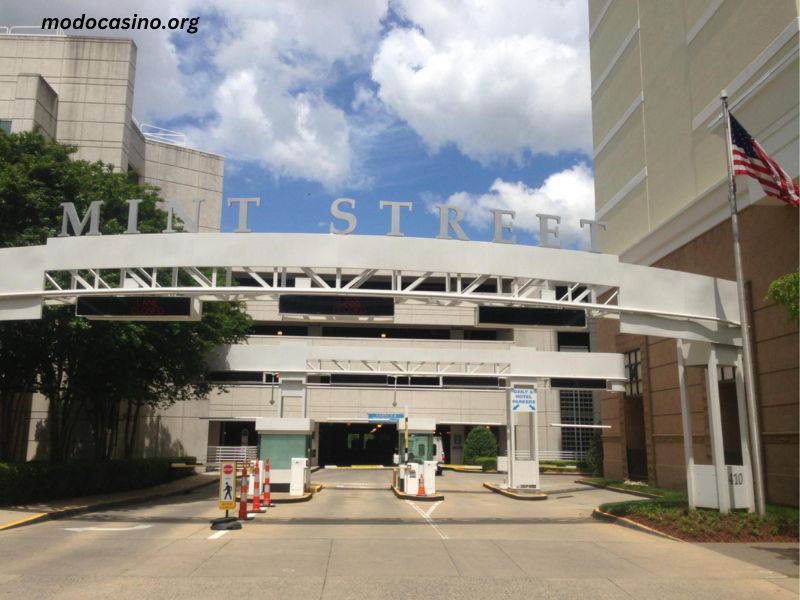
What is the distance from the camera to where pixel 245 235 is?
1691cm

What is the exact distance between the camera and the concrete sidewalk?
55.4ft

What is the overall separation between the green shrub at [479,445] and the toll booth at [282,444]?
2687 cm

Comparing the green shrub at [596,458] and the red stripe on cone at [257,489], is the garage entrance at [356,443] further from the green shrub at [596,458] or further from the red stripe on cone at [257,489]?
the red stripe on cone at [257,489]

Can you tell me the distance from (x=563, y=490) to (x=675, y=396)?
23.2 ft

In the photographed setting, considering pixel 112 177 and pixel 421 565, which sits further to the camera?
pixel 112 177

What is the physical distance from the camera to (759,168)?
51.6 feet

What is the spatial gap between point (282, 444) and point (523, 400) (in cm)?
919

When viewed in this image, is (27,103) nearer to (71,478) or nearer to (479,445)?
(71,478)

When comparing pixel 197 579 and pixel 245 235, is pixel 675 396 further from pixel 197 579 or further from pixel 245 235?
pixel 197 579

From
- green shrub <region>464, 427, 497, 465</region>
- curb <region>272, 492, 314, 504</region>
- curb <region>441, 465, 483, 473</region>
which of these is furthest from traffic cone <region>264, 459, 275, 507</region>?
green shrub <region>464, 427, 497, 465</region>

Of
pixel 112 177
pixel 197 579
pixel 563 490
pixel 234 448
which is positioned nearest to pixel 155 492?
pixel 112 177

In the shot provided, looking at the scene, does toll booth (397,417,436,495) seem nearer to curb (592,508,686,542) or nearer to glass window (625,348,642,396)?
curb (592,508,686,542)

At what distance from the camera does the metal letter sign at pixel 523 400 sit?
28.2 m

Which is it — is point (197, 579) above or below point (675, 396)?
below
